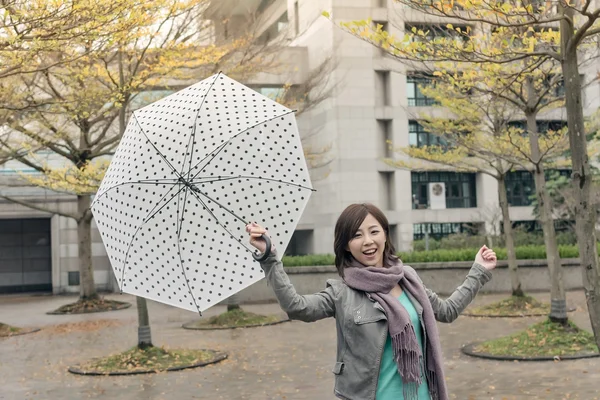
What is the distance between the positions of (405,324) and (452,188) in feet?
120

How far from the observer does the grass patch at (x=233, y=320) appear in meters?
16.6

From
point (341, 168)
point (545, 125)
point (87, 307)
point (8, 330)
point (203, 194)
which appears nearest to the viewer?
point (203, 194)

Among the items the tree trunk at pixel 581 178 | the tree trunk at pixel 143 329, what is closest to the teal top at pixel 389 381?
the tree trunk at pixel 581 178

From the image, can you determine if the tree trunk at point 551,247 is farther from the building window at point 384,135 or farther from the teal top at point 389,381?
the building window at point 384,135

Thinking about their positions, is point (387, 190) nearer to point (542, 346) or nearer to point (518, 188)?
point (518, 188)

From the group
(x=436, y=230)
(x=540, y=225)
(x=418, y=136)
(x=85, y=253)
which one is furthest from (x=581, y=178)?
(x=540, y=225)

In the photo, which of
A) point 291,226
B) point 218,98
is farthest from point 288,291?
point 218,98

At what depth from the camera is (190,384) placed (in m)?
9.54

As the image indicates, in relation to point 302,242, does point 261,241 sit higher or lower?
higher

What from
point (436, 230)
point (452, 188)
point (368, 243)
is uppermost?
point (452, 188)

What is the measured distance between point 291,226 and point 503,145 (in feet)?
35.6

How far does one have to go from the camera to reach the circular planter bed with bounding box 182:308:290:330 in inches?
650

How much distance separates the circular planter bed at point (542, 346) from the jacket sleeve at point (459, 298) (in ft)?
24.1

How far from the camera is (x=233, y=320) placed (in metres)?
16.8
